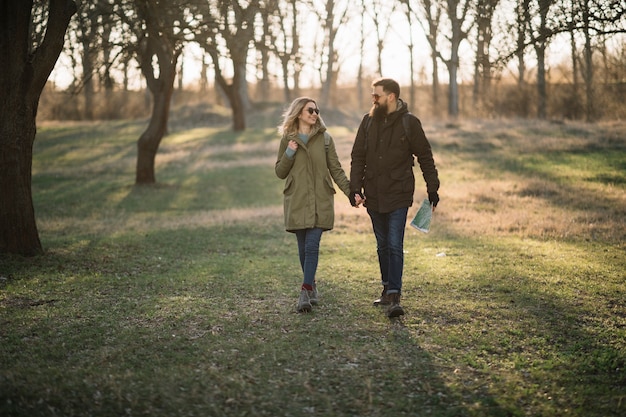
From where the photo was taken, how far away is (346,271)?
888 centimetres

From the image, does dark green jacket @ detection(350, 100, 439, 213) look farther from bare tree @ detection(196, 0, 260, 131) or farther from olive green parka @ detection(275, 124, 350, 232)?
bare tree @ detection(196, 0, 260, 131)

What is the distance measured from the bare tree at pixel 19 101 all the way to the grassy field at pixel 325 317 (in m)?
0.55

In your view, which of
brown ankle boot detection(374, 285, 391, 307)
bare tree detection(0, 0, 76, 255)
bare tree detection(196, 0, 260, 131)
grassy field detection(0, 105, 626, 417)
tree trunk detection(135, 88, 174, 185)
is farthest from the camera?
tree trunk detection(135, 88, 174, 185)

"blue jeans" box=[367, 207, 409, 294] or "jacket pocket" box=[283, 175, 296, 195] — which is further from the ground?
"jacket pocket" box=[283, 175, 296, 195]

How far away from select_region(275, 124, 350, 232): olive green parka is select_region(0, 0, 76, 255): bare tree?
4.91m

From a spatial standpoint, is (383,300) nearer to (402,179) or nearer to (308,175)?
(402,179)

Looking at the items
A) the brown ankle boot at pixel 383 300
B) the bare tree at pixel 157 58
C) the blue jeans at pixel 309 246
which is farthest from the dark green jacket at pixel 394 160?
the bare tree at pixel 157 58

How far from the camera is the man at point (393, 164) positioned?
6.07 m

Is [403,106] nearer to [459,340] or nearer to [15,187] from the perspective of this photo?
[459,340]

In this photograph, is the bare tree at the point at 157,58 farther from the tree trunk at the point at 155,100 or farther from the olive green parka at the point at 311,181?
the olive green parka at the point at 311,181

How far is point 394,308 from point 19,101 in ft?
21.4

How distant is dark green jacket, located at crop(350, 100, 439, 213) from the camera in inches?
239

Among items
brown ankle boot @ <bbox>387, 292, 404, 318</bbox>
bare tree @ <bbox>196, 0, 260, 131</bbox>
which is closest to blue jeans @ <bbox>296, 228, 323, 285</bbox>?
brown ankle boot @ <bbox>387, 292, 404, 318</bbox>

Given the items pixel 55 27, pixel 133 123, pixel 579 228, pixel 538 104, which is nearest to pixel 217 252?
pixel 55 27
